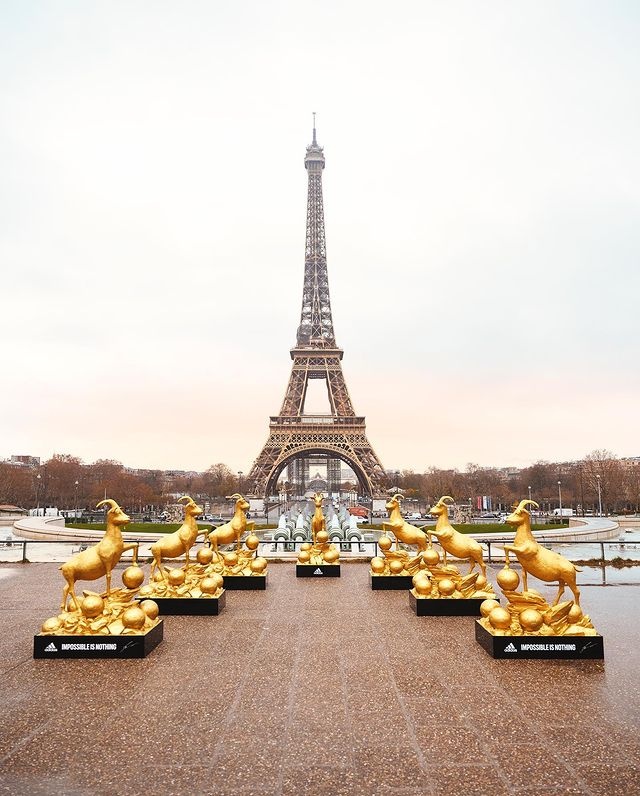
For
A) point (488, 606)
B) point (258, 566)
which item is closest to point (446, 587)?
point (488, 606)

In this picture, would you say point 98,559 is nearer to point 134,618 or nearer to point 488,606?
point 134,618

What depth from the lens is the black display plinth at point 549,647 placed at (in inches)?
272

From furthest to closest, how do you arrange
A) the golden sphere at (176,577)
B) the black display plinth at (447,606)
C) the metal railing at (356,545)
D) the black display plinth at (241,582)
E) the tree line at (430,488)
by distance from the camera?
1. the tree line at (430,488)
2. the metal railing at (356,545)
3. the black display plinth at (241,582)
4. the golden sphere at (176,577)
5. the black display plinth at (447,606)

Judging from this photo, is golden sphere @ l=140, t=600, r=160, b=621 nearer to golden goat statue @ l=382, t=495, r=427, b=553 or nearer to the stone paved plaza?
the stone paved plaza

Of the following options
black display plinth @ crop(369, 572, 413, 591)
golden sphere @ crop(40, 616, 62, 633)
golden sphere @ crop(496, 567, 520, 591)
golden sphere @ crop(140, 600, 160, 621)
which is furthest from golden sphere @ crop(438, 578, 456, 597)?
golden sphere @ crop(40, 616, 62, 633)

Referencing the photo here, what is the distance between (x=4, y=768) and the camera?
169 inches

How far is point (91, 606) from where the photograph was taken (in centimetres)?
714

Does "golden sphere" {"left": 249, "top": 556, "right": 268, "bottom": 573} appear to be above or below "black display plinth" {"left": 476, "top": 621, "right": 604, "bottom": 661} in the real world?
above

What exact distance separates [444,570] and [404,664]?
10.6 feet

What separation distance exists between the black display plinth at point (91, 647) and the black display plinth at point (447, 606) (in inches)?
181

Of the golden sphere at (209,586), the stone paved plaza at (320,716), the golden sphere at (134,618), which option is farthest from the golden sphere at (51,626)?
the golden sphere at (209,586)

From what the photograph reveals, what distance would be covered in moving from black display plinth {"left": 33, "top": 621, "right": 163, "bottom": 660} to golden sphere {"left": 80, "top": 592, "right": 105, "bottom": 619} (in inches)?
11.6

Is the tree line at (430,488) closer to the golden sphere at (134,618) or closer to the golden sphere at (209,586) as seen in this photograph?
the golden sphere at (209,586)

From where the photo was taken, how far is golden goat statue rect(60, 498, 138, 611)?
24.2ft
